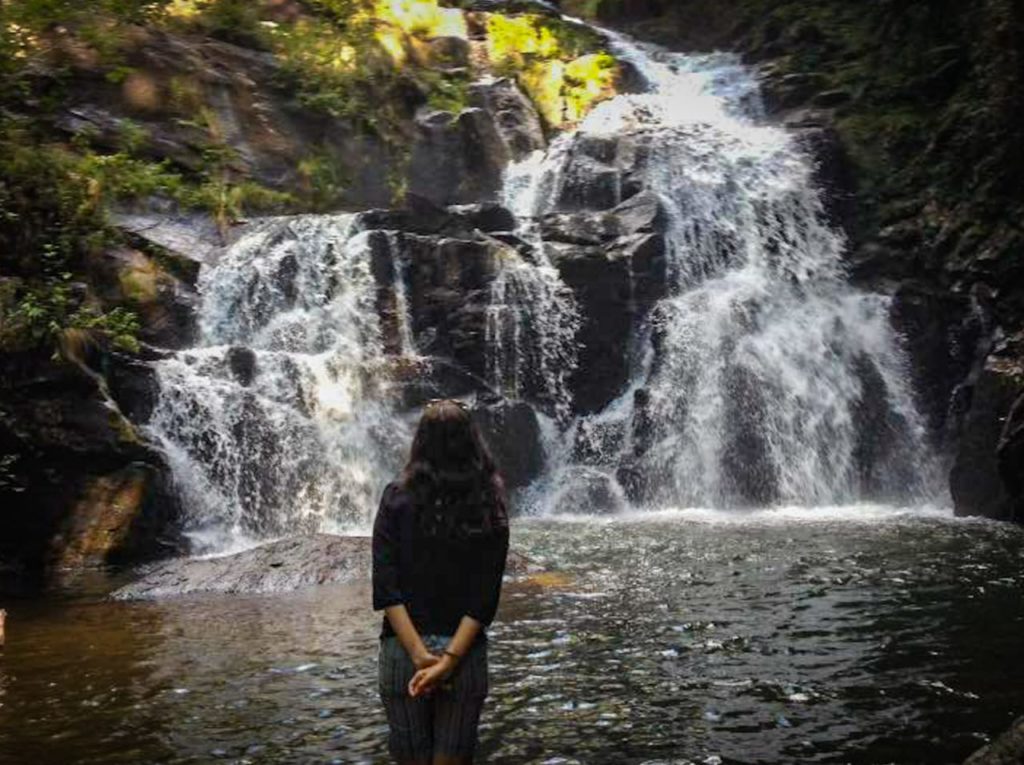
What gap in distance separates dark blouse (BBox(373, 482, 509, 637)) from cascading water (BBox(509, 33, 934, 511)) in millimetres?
13248

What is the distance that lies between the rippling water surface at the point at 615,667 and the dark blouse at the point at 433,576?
2.05m

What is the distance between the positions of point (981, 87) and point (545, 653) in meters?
16.7

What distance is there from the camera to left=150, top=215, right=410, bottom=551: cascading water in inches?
567

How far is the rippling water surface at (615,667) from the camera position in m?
5.30

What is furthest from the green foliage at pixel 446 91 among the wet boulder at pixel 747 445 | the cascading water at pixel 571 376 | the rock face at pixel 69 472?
the rock face at pixel 69 472

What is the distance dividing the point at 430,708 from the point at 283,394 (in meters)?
12.7

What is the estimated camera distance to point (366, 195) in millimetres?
22312

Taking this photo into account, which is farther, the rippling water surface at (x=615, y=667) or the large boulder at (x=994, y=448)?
the large boulder at (x=994, y=448)

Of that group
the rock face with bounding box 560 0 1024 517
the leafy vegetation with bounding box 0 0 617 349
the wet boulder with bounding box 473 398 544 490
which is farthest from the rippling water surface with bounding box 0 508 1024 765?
the leafy vegetation with bounding box 0 0 617 349

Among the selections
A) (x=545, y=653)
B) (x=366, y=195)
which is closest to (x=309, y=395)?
(x=366, y=195)

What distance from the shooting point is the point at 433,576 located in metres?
3.43

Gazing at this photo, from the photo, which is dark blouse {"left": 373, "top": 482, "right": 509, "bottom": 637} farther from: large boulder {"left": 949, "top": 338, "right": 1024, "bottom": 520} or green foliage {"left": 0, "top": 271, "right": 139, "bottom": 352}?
large boulder {"left": 949, "top": 338, "right": 1024, "bottom": 520}

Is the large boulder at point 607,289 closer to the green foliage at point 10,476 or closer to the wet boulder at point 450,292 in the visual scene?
the wet boulder at point 450,292

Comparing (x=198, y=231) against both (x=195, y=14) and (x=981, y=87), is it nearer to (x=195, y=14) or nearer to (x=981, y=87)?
(x=195, y=14)
